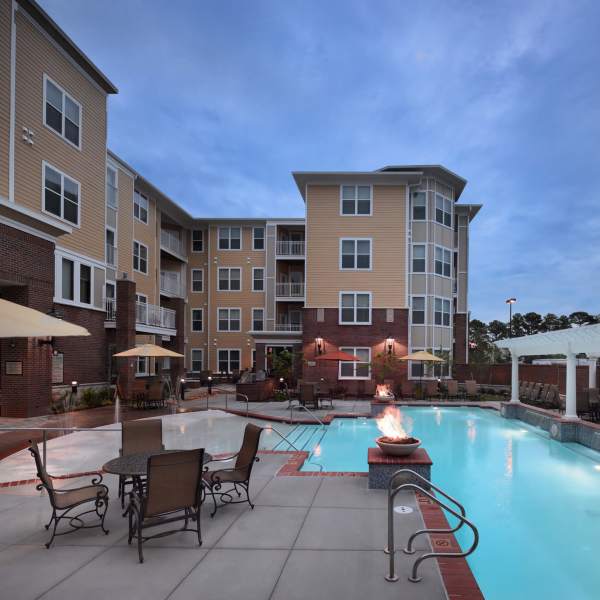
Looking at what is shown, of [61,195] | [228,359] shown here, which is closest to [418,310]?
[228,359]

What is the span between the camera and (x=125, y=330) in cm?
2034

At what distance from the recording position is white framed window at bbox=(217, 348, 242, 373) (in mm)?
34125

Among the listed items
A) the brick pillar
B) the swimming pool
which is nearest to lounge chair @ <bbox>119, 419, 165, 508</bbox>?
the swimming pool

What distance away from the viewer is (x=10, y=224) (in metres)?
12.9

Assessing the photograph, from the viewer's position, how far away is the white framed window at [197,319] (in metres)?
34.8

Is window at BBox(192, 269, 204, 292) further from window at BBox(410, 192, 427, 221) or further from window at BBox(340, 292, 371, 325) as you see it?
window at BBox(410, 192, 427, 221)

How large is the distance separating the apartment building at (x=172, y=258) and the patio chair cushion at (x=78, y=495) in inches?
353

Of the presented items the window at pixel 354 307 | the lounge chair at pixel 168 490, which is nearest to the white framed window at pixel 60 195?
the window at pixel 354 307

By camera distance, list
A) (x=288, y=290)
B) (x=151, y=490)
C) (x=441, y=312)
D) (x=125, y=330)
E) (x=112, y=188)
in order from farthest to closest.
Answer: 1. (x=288, y=290)
2. (x=441, y=312)
3. (x=112, y=188)
4. (x=125, y=330)
5. (x=151, y=490)

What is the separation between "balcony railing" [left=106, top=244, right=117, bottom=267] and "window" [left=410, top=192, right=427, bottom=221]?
624 inches

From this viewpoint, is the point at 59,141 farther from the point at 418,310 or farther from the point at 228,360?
the point at 228,360

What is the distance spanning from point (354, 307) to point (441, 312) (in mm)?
4981

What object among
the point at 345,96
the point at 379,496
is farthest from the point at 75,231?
the point at 345,96

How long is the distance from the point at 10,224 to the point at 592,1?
48.9m
